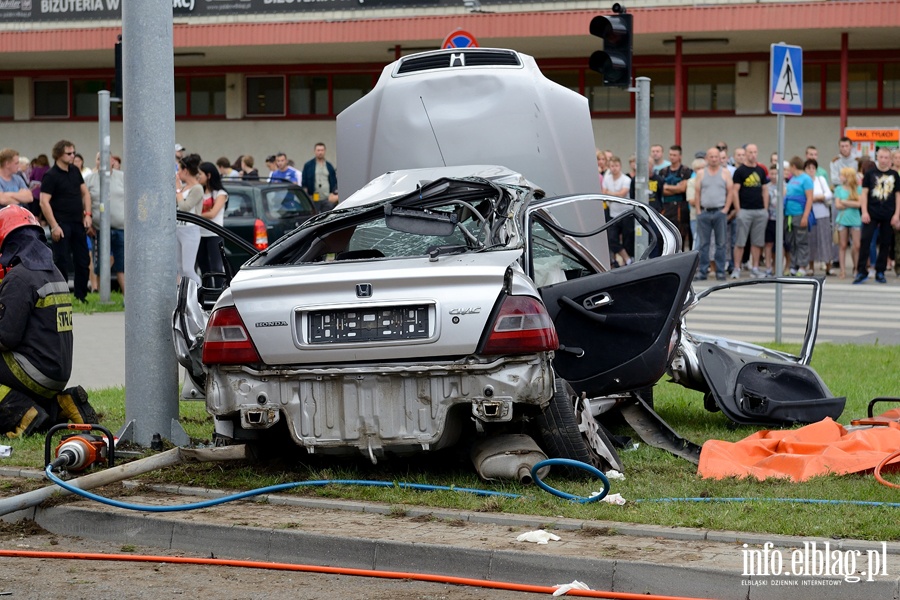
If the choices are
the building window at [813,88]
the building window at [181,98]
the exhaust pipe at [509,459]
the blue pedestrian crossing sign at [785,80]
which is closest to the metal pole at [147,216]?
the exhaust pipe at [509,459]

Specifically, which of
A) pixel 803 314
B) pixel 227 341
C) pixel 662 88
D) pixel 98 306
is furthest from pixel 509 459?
pixel 662 88

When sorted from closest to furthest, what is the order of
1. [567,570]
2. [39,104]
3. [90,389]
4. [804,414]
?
1. [567,570]
2. [804,414]
3. [90,389]
4. [39,104]

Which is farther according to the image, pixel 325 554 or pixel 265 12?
pixel 265 12

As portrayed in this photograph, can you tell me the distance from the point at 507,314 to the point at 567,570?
5.11 feet

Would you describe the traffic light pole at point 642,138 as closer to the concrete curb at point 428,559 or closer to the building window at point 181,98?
the concrete curb at point 428,559

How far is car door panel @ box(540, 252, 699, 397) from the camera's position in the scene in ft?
24.7

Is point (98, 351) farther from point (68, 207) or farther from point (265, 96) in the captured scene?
point (265, 96)

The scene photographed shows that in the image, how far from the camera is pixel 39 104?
37.7m

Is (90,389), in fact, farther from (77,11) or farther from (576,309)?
(77,11)

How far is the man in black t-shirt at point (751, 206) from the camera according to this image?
71.5 ft

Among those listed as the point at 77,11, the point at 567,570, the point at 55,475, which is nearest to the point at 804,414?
the point at 567,570

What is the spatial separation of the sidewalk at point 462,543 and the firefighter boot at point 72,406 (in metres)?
2.22

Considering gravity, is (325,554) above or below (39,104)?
below

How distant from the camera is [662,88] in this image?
3247 centimetres
